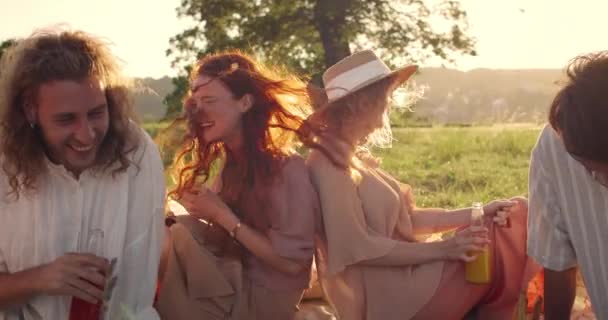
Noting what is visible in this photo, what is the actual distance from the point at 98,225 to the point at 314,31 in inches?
591

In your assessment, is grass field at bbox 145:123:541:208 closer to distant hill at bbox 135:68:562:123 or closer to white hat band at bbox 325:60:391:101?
white hat band at bbox 325:60:391:101

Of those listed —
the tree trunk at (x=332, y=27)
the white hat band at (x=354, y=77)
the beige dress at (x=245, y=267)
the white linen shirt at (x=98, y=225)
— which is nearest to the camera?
the white linen shirt at (x=98, y=225)

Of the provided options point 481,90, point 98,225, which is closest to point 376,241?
point 98,225

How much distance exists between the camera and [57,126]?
3213 millimetres

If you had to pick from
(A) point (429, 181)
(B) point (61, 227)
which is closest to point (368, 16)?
(A) point (429, 181)

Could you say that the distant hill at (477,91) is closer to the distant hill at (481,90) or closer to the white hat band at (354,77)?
the distant hill at (481,90)

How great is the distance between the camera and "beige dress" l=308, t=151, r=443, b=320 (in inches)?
160

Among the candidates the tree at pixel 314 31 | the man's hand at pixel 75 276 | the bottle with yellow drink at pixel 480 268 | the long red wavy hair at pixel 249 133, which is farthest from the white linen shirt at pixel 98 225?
the tree at pixel 314 31

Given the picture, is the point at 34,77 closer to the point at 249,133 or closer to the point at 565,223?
the point at 249,133

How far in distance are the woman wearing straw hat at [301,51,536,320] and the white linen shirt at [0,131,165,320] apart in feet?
2.87

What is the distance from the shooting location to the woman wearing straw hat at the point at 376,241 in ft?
13.4

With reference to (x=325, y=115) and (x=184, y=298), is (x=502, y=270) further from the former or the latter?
(x=184, y=298)

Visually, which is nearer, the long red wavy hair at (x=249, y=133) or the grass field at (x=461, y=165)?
the long red wavy hair at (x=249, y=133)

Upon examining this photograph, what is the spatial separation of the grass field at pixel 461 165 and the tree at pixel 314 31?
2.86 m
